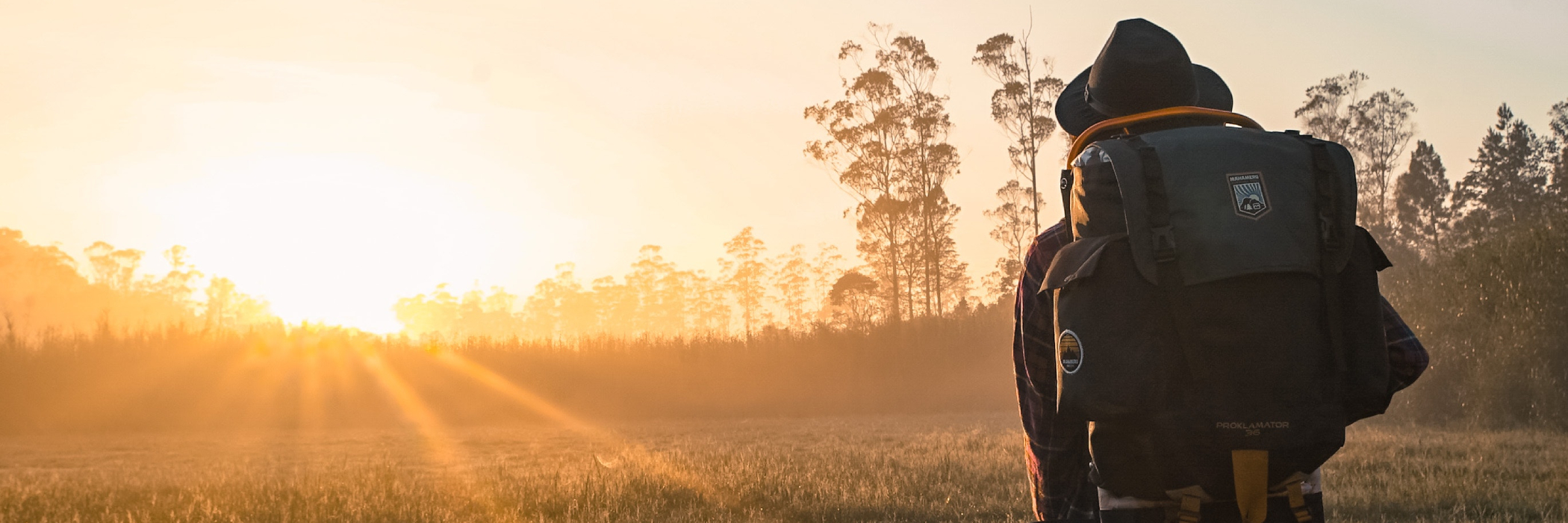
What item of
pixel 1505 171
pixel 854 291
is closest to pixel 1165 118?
pixel 854 291

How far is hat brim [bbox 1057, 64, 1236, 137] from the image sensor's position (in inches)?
87.0

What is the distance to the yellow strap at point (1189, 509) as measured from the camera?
5.69 feet

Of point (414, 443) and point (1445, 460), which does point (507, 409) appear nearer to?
point (414, 443)

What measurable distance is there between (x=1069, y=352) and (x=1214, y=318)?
0.79 ft

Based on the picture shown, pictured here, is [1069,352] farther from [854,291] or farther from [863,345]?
[854,291]

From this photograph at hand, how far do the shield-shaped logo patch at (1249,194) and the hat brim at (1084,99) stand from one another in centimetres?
50

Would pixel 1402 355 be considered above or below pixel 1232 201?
below

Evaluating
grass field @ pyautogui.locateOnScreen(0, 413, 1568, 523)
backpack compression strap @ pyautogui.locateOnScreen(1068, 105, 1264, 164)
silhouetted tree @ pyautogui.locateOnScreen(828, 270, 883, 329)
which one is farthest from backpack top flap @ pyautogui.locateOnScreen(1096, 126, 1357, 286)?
Result: silhouetted tree @ pyautogui.locateOnScreen(828, 270, 883, 329)

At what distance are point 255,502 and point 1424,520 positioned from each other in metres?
7.66

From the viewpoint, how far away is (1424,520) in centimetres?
609

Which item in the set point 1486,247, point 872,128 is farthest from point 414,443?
point 872,128

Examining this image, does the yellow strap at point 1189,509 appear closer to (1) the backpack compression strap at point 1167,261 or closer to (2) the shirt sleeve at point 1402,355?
(1) the backpack compression strap at point 1167,261

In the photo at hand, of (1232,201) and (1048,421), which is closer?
(1232,201)

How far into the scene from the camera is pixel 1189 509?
174 cm
